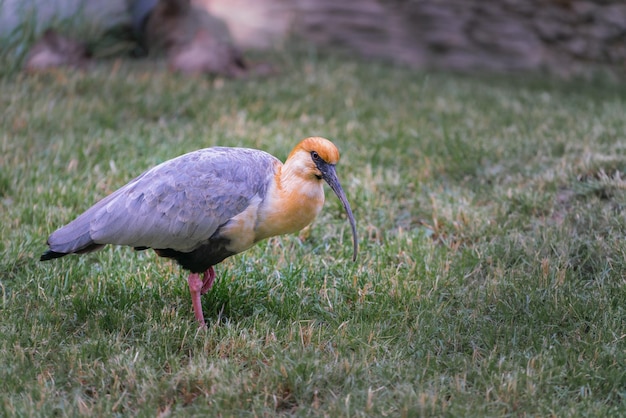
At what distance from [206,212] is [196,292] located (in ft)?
1.37

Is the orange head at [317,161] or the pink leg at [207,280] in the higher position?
the orange head at [317,161]

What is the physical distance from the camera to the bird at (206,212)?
3.72 metres

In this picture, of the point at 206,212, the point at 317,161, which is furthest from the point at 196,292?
the point at 317,161

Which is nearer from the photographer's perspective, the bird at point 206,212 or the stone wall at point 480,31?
the bird at point 206,212

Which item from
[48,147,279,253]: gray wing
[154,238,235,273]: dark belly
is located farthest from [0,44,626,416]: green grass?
[48,147,279,253]: gray wing

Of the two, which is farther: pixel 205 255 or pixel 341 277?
pixel 341 277

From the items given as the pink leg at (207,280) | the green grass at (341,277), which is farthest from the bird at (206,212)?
the green grass at (341,277)

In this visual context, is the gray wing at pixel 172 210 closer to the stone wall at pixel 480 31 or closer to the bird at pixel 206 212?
the bird at pixel 206 212

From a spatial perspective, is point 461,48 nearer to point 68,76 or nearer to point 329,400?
point 68,76

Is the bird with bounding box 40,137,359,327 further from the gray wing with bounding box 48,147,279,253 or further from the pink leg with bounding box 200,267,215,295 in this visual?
the pink leg with bounding box 200,267,215,295

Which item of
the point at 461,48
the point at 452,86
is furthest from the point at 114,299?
the point at 461,48

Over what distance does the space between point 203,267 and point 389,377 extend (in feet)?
3.58

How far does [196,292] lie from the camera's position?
12.5 feet

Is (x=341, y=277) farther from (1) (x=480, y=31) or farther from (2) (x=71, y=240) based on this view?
(1) (x=480, y=31)
